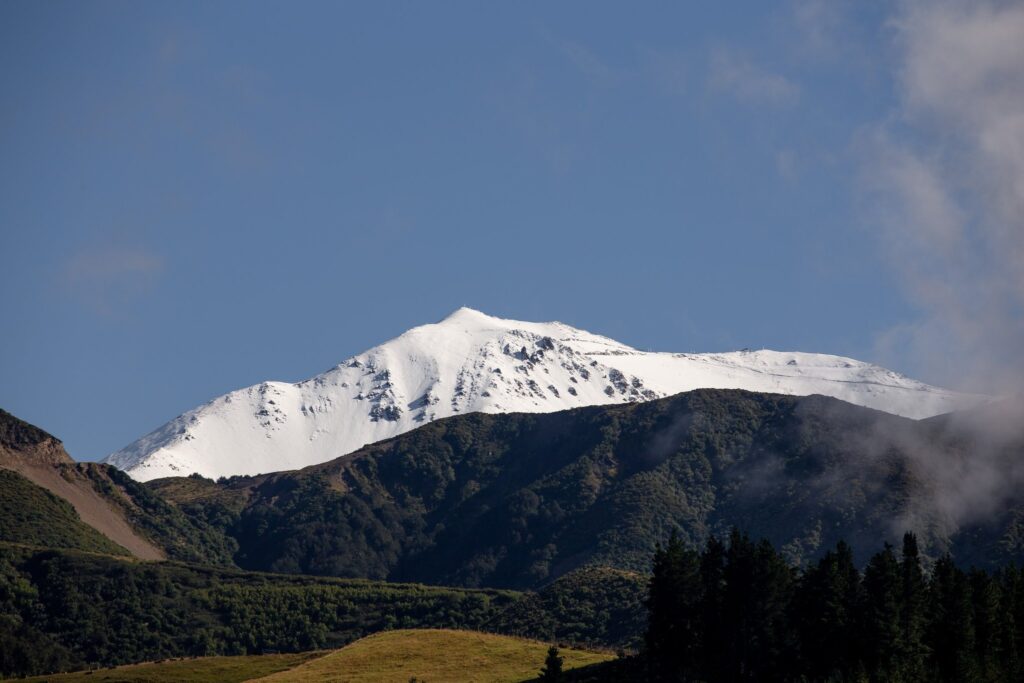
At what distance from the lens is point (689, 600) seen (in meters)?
136

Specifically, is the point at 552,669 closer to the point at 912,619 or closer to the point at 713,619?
the point at 713,619

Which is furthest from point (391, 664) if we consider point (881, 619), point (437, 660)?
point (881, 619)

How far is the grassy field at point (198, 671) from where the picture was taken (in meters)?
160

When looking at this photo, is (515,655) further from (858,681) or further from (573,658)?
(858,681)

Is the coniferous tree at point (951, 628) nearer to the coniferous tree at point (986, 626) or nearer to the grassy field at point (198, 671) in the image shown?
the coniferous tree at point (986, 626)

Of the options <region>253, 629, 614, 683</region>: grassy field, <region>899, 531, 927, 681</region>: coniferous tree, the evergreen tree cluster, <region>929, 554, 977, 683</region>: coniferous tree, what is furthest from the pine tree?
<region>929, 554, 977, 683</region>: coniferous tree

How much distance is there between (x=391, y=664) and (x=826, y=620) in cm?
4907

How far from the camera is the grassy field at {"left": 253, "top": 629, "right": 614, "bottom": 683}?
473ft

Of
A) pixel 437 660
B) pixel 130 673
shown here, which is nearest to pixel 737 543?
pixel 437 660

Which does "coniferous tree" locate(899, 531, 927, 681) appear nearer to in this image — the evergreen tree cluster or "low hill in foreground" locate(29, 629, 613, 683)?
the evergreen tree cluster

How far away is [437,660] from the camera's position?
152 metres

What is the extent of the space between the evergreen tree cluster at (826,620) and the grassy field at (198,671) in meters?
49.8

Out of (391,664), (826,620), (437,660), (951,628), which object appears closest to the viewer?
(826,620)

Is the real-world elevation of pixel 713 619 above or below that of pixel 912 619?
above
